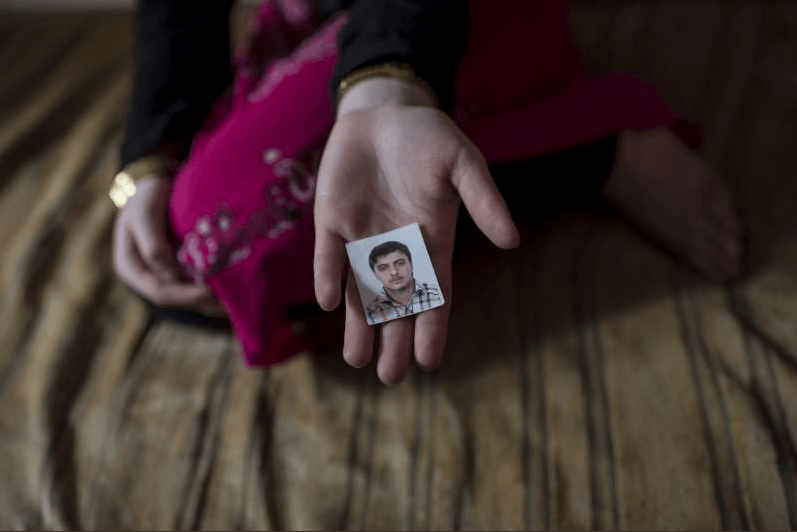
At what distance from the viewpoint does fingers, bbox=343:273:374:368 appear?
0.52m

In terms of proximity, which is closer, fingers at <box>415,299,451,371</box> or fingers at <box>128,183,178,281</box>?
fingers at <box>415,299,451,371</box>

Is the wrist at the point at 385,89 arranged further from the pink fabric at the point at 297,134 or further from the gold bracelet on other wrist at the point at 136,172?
the gold bracelet on other wrist at the point at 136,172

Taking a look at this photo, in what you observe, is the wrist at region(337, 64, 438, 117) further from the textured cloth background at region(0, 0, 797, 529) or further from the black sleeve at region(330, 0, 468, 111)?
the textured cloth background at region(0, 0, 797, 529)

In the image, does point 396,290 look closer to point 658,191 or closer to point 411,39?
point 411,39

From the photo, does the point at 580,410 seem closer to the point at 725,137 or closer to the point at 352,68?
the point at 352,68

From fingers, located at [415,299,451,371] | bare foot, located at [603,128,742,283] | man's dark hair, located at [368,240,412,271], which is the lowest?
bare foot, located at [603,128,742,283]

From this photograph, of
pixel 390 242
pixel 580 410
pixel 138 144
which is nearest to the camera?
pixel 390 242

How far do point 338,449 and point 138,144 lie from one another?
17.6 inches

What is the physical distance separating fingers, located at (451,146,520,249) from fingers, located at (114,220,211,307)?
13.5 inches

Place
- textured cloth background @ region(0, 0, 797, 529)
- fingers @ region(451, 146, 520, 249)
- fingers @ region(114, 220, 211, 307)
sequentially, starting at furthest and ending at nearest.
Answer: fingers @ region(114, 220, 211, 307)
textured cloth background @ region(0, 0, 797, 529)
fingers @ region(451, 146, 520, 249)

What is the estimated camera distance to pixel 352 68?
61 cm

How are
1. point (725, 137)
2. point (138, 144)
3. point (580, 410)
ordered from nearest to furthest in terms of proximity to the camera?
point (580, 410)
point (138, 144)
point (725, 137)

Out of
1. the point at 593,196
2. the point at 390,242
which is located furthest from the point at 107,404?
the point at 593,196

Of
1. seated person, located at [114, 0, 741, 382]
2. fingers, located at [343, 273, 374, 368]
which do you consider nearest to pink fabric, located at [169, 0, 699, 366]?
seated person, located at [114, 0, 741, 382]
